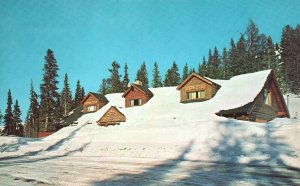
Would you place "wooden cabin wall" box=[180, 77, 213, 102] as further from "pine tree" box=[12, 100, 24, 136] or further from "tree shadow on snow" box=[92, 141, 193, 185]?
"pine tree" box=[12, 100, 24, 136]

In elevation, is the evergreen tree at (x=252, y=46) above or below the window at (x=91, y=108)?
above

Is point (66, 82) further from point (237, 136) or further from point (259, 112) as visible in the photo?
point (237, 136)

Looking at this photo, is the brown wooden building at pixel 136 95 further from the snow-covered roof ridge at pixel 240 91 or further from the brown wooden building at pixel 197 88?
the snow-covered roof ridge at pixel 240 91

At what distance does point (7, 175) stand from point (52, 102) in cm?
3939

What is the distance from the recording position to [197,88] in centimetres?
3966

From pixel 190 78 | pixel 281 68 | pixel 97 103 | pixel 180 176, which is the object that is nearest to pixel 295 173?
pixel 180 176

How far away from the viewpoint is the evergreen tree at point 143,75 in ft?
309

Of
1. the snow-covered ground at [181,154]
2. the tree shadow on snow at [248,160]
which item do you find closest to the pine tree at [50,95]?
the snow-covered ground at [181,154]

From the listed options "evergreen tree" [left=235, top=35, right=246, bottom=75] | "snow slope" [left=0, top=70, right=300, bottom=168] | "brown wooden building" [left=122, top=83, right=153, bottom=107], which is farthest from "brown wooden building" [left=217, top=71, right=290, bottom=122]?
"evergreen tree" [left=235, top=35, right=246, bottom=75]

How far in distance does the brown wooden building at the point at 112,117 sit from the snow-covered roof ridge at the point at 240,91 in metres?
13.0

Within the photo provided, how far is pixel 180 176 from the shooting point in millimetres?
9766

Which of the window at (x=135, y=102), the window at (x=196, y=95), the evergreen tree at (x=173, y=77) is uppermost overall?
the evergreen tree at (x=173, y=77)

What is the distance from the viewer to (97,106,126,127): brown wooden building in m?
41.0

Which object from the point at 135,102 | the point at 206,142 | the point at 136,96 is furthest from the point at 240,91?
the point at 206,142
